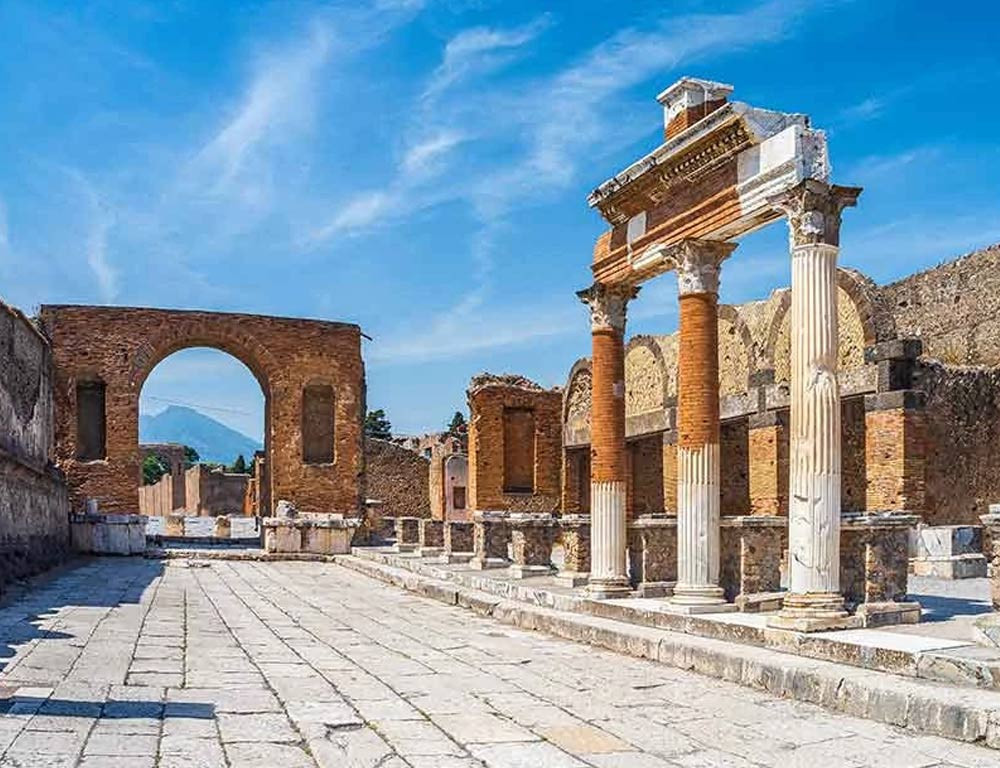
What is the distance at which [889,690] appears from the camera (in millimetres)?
6043

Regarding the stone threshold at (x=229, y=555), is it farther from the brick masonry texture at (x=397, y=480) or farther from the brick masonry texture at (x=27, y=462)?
the brick masonry texture at (x=397, y=480)

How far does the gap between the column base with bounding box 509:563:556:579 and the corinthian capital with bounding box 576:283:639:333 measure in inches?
146

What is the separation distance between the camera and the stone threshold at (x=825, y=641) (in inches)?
248

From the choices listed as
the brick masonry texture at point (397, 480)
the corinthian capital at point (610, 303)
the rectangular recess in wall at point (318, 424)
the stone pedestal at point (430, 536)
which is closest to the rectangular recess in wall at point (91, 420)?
the rectangular recess in wall at point (318, 424)

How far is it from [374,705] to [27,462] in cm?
1235

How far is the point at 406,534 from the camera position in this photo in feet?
74.3

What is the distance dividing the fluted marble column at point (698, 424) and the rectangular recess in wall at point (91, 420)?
1919 centimetres

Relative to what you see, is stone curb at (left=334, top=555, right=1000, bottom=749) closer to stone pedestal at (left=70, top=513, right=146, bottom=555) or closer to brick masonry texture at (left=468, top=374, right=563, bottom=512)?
brick masonry texture at (left=468, top=374, right=563, bottom=512)

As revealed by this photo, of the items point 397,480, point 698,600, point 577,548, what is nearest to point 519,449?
point 577,548

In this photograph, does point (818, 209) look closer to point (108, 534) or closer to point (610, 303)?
point (610, 303)

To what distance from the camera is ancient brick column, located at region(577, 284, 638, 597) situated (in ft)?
37.8

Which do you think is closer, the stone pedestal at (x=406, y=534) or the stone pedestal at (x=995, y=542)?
the stone pedestal at (x=995, y=542)

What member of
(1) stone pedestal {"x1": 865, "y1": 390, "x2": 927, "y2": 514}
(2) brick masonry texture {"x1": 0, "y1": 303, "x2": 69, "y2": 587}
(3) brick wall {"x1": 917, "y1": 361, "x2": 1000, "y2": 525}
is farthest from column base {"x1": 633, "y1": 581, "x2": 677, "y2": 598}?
(2) brick masonry texture {"x1": 0, "y1": 303, "x2": 69, "y2": 587}

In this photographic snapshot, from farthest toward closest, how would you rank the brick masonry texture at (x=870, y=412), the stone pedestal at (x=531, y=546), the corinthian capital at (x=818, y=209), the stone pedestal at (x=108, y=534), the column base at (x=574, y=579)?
the stone pedestal at (x=108, y=534)
the brick masonry texture at (x=870, y=412)
the stone pedestal at (x=531, y=546)
the column base at (x=574, y=579)
the corinthian capital at (x=818, y=209)
